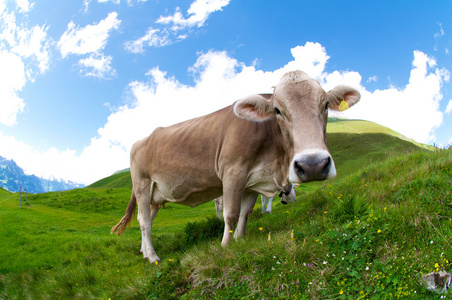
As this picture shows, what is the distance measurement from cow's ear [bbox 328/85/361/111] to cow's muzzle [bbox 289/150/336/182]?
1.60m

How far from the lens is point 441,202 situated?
15.3 ft

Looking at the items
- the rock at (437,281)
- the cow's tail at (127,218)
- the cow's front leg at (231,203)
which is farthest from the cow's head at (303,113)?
the cow's tail at (127,218)

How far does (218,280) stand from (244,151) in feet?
7.59

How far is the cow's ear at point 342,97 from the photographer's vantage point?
5188mm

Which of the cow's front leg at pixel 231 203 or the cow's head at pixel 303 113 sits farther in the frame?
the cow's front leg at pixel 231 203

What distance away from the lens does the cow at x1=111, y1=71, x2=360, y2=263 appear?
169 inches

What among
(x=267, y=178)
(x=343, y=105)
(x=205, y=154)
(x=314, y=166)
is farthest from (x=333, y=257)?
(x=205, y=154)

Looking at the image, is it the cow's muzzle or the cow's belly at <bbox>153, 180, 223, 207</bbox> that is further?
the cow's belly at <bbox>153, 180, 223, 207</bbox>

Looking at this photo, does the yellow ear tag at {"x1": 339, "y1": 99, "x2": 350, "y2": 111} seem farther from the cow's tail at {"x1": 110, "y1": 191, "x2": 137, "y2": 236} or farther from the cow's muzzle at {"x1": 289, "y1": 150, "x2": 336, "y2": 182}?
the cow's tail at {"x1": 110, "y1": 191, "x2": 137, "y2": 236}

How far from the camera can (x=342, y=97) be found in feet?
17.2

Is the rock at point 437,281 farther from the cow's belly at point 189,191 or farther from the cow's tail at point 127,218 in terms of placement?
the cow's tail at point 127,218

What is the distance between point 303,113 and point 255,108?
107 cm

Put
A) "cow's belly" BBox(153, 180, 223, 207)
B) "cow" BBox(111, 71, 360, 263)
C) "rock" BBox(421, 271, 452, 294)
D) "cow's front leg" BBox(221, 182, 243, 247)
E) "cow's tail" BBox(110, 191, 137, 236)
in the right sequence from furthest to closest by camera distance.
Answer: "cow's tail" BBox(110, 191, 137, 236) → "cow's belly" BBox(153, 180, 223, 207) → "cow's front leg" BBox(221, 182, 243, 247) → "cow" BBox(111, 71, 360, 263) → "rock" BBox(421, 271, 452, 294)

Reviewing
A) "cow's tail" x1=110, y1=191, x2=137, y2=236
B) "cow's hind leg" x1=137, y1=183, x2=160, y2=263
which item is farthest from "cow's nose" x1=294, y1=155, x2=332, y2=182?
"cow's tail" x1=110, y1=191, x2=137, y2=236
